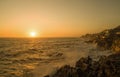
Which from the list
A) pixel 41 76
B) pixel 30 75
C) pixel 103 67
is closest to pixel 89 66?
pixel 103 67

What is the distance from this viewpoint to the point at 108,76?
1136 centimetres

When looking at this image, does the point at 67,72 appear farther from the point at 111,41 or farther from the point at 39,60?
the point at 111,41

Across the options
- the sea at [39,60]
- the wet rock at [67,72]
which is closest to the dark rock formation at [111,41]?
the sea at [39,60]

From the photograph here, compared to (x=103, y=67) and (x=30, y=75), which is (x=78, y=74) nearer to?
(x=103, y=67)

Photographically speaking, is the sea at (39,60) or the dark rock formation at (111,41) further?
the dark rock formation at (111,41)

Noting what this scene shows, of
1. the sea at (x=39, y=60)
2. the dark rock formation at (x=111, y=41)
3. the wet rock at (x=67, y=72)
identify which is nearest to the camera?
the wet rock at (x=67, y=72)

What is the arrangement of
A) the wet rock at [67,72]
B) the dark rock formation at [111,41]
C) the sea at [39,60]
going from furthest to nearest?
1. the dark rock formation at [111,41]
2. the sea at [39,60]
3. the wet rock at [67,72]

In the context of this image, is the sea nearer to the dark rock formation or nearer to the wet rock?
the dark rock formation

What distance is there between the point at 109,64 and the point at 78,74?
251 centimetres

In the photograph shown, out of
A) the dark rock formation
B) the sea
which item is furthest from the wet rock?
the dark rock formation

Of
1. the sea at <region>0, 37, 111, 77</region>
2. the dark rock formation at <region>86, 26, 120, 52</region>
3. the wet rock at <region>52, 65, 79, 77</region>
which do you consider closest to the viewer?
the wet rock at <region>52, 65, 79, 77</region>

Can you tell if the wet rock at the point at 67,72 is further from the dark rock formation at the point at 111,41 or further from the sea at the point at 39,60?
the dark rock formation at the point at 111,41

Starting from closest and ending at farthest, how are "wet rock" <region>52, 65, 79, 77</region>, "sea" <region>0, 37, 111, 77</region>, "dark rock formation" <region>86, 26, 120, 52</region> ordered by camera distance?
"wet rock" <region>52, 65, 79, 77</region> < "sea" <region>0, 37, 111, 77</region> < "dark rock formation" <region>86, 26, 120, 52</region>

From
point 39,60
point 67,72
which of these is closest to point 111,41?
point 39,60
